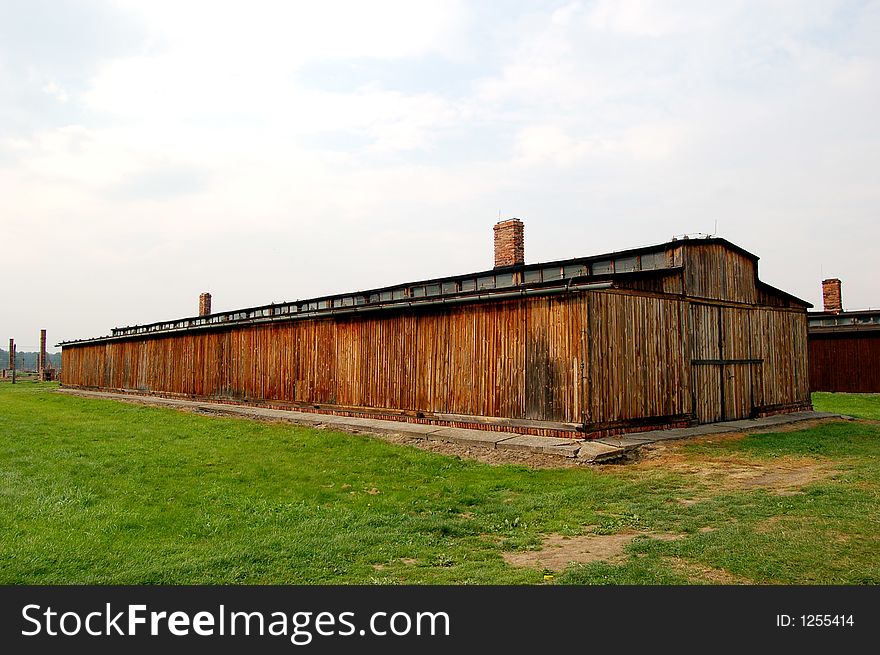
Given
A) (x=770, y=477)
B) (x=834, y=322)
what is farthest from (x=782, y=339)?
(x=834, y=322)

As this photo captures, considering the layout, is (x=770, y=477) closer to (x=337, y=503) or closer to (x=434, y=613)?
(x=337, y=503)

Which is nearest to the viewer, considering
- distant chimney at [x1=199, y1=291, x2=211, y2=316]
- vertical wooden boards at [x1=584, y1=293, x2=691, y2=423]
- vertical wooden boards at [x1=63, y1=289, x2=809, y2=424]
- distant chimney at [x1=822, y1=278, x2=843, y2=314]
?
vertical wooden boards at [x1=584, y1=293, x2=691, y2=423]

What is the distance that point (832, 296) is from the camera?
35094mm

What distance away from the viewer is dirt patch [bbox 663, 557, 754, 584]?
5182 mm

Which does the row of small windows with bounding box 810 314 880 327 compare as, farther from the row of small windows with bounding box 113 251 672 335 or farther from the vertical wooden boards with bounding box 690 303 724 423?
the row of small windows with bounding box 113 251 672 335

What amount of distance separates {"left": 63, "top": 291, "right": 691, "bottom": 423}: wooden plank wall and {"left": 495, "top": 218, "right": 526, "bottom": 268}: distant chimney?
559cm

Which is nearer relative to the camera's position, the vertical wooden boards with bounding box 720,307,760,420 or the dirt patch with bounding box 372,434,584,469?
the dirt patch with bounding box 372,434,584,469

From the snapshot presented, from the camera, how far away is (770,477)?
10.2 m

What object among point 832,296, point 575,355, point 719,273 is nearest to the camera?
point 575,355

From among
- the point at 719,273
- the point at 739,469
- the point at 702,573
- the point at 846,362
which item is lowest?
the point at 739,469

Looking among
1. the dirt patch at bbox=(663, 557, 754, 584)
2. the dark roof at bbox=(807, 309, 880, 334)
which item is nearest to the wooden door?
the dirt patch at bbox=(663, 557, 754, 584)

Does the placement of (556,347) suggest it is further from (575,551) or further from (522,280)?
(575,551)

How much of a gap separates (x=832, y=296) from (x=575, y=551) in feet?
118

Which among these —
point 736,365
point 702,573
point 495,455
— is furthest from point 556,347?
point 702,573
